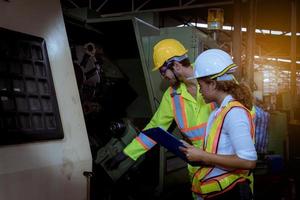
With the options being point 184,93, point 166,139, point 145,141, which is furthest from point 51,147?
point 184,93

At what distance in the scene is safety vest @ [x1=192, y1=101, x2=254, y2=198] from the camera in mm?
2012

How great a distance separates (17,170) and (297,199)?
4.35m

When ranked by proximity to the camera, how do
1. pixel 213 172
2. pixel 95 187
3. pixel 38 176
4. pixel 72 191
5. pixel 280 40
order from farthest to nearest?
pixel 280 40 → pixel 95 187 → pixel 213 172 → pixel 72 191 → pixel 38 176

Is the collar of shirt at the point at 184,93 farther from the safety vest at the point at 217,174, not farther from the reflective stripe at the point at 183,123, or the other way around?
the safety vest at the point at 217,174

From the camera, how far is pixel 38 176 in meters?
1.63

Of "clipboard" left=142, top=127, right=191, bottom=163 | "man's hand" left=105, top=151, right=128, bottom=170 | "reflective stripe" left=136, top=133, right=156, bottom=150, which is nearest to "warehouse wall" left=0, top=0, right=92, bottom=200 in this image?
"clipboard" left=142, top=127, right=191, bottom=163

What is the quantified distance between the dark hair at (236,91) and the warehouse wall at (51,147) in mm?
716

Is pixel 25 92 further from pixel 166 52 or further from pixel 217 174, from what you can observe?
pixel 166 52

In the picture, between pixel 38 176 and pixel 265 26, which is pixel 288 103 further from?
pixel 38 176

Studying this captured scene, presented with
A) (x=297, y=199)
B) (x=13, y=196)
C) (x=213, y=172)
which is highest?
(x=13, y=196)

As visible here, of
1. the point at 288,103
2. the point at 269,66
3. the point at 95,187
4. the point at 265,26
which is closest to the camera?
the point at 95,187

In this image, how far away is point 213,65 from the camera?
205 cm

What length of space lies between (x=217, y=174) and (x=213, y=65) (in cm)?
57

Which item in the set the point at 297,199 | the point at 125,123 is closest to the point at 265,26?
the point at 297,199
